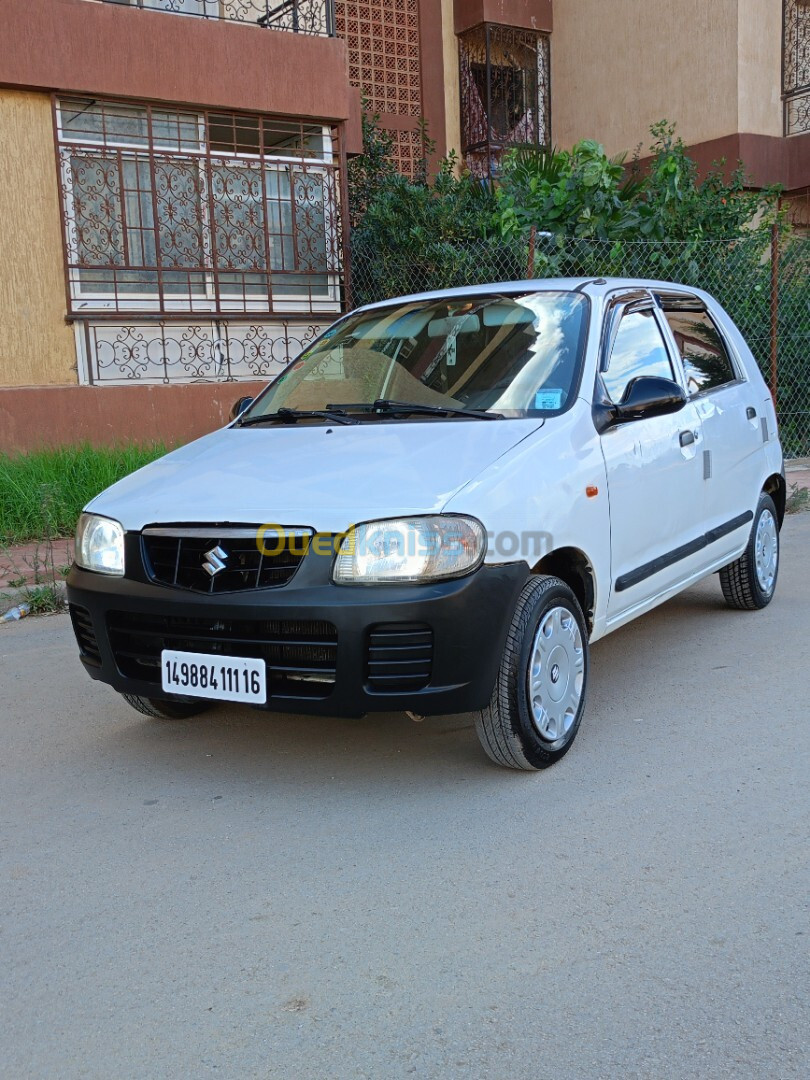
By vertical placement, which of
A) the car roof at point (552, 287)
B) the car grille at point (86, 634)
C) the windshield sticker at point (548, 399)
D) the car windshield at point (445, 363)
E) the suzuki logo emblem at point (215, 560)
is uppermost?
the car roof at point (552, 287)

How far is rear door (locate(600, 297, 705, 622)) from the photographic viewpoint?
4.16 meters

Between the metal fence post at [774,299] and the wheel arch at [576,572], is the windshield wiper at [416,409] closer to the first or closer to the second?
the wheel arch at [576,572]

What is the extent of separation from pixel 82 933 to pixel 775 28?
613 inches

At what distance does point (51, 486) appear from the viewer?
8172 mm

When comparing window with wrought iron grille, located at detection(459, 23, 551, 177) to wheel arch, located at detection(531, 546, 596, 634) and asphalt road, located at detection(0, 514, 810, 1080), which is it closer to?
wheel arch, located at detection(531, 546, 596, 634)

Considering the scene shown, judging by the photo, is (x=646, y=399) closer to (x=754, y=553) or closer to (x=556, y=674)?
(x=556, y=674)

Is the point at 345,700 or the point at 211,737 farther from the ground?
the point at 345,700

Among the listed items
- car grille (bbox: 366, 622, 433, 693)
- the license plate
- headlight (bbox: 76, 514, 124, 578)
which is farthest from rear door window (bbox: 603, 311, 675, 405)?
headlight (bbox: 76, 514, 124, 578)

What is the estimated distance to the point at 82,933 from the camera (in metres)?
2.83

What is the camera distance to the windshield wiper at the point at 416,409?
13.2ft

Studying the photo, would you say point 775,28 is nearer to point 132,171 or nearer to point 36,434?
point 132,171

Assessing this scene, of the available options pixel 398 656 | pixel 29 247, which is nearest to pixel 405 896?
pixel 398 656

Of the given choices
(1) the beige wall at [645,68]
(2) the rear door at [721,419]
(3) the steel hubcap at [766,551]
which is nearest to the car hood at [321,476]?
(2) the rear door at [721,419]

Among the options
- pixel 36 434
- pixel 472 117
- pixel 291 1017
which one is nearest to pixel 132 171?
pixel 36 434
